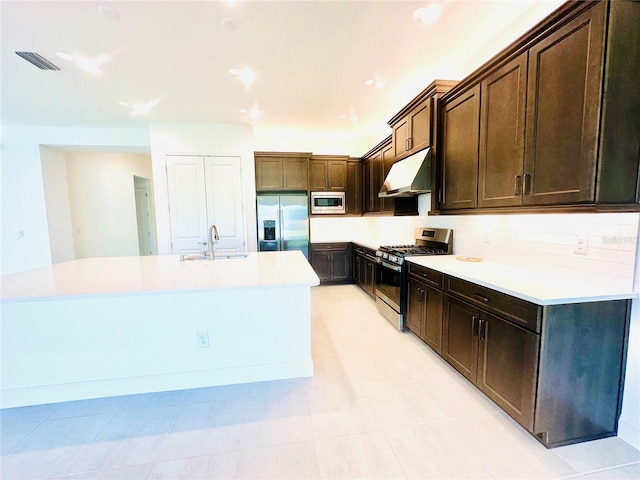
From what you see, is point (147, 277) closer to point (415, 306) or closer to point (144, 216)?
point (415, 306)

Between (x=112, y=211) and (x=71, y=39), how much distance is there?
4398 mm

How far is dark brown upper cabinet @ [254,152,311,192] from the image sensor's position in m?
4.64

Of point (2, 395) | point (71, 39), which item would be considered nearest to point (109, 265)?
point (2, 395)

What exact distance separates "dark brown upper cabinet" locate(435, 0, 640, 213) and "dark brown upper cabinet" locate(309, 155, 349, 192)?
116 inches

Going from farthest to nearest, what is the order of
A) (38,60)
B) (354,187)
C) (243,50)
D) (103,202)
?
(103,202), (354,187), (38,60), (243,50)

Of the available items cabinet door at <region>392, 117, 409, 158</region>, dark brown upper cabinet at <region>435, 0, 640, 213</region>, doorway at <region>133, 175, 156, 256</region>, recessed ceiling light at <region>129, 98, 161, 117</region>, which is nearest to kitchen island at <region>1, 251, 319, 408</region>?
dark brown upper cabinet at <region>435, 0, 640, 213</region>

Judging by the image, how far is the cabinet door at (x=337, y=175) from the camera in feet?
16.3

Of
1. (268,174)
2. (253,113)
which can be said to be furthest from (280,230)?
(253,113)

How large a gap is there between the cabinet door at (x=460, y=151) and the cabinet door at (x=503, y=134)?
0.08 m

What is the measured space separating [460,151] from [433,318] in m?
1.55

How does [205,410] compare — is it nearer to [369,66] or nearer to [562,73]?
[562,73]

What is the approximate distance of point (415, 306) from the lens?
273 centimetres

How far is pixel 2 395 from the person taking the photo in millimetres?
1902

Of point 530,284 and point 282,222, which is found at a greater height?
point 282,222
